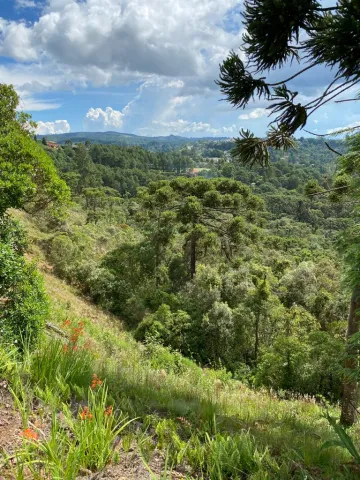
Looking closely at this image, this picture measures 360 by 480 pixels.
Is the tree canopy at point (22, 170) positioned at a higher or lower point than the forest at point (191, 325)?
higher

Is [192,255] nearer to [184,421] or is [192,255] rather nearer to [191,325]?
[191,325]

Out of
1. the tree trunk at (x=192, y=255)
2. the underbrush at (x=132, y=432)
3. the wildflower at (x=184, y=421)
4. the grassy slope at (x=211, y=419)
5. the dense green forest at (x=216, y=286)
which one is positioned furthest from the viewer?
the tree trunk at (x=192, y=255)

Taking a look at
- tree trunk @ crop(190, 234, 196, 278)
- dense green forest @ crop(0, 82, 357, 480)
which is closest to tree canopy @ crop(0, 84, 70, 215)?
dense green forest @ crop(0, 82, 357, 480)


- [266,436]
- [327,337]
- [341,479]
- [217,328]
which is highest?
[341,479]

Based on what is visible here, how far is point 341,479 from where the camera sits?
2213 mm

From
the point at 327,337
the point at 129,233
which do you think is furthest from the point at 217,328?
the point at 129,233

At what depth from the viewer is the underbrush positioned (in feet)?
7.29

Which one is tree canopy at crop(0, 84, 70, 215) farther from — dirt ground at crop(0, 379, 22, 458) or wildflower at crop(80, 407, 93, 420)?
wildflower at crop(80, 407, 93, 420)

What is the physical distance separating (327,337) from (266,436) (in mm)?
7246

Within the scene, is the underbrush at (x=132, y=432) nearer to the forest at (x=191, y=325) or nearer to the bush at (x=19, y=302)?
the forest at (x=191, y=325)

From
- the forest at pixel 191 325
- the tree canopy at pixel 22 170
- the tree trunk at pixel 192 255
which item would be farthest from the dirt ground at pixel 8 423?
the tree trunk at pixel 192 255

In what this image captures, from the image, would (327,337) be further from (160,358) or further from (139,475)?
(139,475)

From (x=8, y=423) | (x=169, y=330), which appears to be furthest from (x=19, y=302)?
(x=169, y=330)

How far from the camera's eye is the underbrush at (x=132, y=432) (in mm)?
2221
